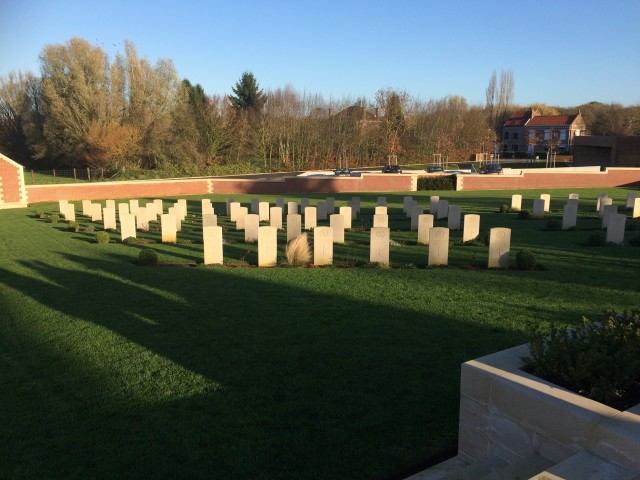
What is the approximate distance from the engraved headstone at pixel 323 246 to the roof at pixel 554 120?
240 feet

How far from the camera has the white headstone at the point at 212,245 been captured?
1125 centimetres

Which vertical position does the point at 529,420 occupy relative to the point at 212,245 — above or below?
above

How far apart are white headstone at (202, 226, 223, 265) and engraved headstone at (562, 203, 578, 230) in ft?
35.0

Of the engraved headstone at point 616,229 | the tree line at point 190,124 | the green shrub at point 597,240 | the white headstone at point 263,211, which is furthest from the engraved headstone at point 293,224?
the tree line at point 190,124

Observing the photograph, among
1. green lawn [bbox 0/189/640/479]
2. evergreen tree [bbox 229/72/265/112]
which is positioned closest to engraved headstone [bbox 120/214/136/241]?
green lawn [bbox 0/189/640/479]

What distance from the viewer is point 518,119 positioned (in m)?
78.4

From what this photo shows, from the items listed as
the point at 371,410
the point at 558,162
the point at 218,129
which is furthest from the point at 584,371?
the point at 558,162

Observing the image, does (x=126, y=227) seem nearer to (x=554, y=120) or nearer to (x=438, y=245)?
(x=438, y=245)

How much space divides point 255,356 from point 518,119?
267 feet

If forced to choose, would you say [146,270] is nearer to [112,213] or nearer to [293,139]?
[112,213]

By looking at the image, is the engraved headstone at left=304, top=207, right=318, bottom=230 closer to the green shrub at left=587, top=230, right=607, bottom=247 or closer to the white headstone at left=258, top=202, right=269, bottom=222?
the white headstone at left=258, top=202, right=269, bottom=222

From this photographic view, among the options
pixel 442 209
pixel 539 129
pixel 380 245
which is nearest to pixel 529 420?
pixel 380 245

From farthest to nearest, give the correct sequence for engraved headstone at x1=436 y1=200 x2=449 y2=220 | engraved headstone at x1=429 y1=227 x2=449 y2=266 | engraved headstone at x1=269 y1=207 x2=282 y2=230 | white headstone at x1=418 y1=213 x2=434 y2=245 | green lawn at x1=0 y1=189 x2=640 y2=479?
1. engraved headstone at x1=436 y1=200 x2=449 y2=220
2. engraved headstone at x1=269 y1=207 x2=282 y2=230
3. white headstone at x1=418 y1=213 x2=434 y2=245
4. engraved headstone at x1=429 y1=227 x2=449 y2=266
5. green lawn at x1=0 y1=189 x2=640 y2=479

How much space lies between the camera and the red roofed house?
73.1 metres
